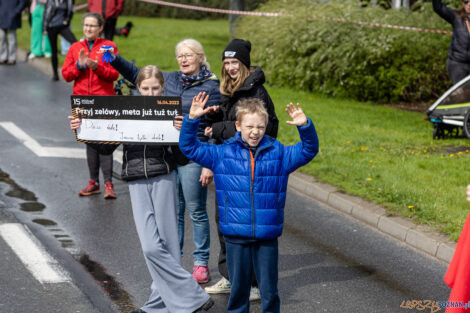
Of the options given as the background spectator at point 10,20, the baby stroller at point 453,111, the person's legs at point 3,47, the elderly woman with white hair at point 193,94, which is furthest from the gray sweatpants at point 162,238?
the person's legs at point 3,47

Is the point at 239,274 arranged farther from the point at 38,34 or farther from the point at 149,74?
the point at 38,34

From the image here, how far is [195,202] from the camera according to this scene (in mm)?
6113

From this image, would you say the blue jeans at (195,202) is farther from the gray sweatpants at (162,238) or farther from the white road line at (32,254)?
the white road line at (32,254)

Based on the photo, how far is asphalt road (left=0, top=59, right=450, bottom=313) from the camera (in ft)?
19.5

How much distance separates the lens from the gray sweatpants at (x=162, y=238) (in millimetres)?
5324

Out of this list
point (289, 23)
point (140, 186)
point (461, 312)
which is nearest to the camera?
point (461, 312)

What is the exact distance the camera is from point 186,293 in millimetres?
5398

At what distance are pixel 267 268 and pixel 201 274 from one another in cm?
144

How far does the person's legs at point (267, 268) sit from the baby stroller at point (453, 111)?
6.83 m

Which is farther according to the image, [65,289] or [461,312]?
[65,289]

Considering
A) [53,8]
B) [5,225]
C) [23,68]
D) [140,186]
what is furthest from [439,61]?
[140,186]

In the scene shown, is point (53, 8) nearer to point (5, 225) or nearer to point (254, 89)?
point (5, 225)

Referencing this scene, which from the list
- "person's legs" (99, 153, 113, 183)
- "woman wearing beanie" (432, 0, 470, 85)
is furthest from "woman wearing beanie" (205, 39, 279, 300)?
"woman wearing beanie" (432, 0, 470, 85)

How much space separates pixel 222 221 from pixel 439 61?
457 inches
